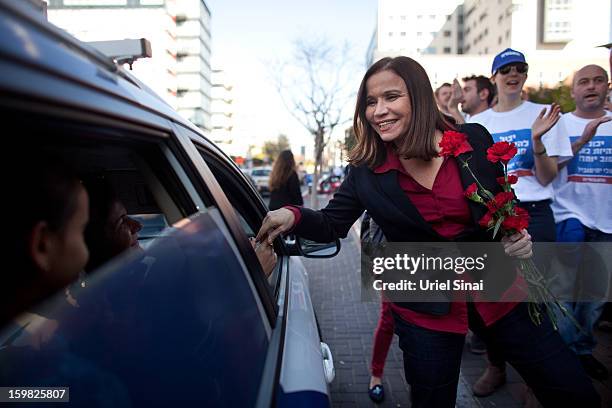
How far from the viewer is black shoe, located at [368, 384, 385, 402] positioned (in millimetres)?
3191

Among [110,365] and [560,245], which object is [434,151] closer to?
[110,365]

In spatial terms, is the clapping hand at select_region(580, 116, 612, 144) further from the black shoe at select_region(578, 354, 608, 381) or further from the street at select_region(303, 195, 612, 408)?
the street at select_region(303, 195, 612, 408)

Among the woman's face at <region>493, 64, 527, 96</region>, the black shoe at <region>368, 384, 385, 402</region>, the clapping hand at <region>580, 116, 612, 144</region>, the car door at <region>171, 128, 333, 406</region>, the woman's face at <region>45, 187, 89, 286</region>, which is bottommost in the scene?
the black shoe at <region>368, 384, 385, 402</region>

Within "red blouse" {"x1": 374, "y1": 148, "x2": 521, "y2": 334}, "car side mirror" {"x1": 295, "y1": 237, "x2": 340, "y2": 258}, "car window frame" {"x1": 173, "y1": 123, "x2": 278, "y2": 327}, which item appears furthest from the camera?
"car side mirror" {"x1": 295, "y1": 237, "x2": 340, "y2": 258}

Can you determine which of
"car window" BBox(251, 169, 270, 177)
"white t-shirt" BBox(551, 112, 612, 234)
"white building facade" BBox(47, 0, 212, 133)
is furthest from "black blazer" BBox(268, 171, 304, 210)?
"white building facade" BBox(47, 0, 212, 133)

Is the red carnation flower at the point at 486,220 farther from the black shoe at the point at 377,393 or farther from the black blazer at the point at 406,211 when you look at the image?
the black shoe at the point at 377,393

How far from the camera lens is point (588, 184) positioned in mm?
3566

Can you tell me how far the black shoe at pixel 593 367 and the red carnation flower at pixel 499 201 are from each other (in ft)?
7.34

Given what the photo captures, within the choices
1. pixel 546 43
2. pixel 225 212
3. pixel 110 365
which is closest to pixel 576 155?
pixel 225 212

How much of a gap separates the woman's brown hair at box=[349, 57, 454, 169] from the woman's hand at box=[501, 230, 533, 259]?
1.59 feet

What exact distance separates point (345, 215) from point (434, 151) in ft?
1.76

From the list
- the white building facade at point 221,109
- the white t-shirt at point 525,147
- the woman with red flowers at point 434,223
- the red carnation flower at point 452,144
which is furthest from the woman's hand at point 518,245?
the white building facade at point 221,109

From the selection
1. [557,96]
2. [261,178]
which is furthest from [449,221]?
[557,96]

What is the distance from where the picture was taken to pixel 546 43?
63.6m
